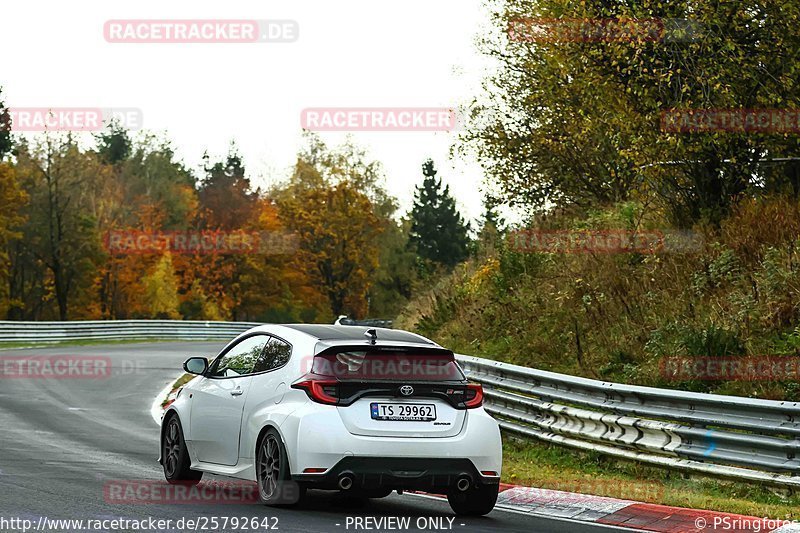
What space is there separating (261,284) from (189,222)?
11604mm

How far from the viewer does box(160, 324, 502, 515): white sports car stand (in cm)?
914

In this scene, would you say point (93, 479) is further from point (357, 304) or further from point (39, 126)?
point (357, 304)

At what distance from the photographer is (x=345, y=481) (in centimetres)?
912

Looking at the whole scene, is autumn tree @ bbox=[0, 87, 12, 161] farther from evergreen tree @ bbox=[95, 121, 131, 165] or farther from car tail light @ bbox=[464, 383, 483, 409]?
car tail light @ bbox=[464, 383, 483, 409]

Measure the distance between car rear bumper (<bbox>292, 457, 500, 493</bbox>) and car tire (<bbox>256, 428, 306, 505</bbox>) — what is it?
0.15m

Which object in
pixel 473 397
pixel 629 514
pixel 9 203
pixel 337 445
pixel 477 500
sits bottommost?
pixel 629 514

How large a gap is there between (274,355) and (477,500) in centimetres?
210

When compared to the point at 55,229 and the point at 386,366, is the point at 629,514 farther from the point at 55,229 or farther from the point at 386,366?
the point at 55,229

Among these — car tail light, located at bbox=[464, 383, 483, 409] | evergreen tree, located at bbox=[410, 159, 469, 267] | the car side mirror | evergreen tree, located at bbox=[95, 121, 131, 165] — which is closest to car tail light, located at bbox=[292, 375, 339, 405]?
car tail light, located at bbox=[464, 383, 483, 409]

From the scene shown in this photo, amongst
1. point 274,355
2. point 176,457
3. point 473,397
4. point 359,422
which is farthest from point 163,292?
point 359,422

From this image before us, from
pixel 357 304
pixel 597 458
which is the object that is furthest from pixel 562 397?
pixel 357 304

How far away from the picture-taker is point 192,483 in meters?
11.3

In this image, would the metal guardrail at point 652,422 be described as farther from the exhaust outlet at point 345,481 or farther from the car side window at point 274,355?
the car side window at point 274,355

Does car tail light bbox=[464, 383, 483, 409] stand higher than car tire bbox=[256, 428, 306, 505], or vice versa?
car tail light bbox=[464, 383, 483, 409]
